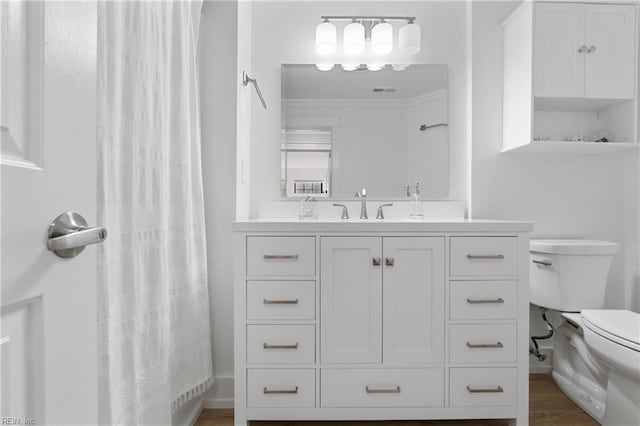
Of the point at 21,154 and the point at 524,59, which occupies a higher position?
the point at 524,59

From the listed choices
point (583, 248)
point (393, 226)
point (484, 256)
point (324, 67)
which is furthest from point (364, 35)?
point (583, 248)

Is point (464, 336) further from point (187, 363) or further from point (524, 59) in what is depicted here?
point (524, 59)

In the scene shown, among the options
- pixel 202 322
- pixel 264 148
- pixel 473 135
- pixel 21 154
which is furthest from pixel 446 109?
pixel 21 154

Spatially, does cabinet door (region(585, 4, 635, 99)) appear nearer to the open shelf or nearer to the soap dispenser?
the open shelf

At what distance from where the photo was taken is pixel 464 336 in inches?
62.9

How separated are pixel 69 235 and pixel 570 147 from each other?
91.1 inches

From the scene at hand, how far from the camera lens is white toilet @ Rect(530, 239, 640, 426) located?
154cm

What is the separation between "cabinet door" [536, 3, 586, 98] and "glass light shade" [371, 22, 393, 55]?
0.76m

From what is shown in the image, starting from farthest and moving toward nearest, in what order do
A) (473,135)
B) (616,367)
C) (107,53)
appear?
(473,135), (616,367), (107,53)

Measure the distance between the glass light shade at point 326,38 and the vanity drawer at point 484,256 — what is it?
4.37 ft

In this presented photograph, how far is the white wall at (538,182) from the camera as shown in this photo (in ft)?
7.29

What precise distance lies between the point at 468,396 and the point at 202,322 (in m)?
1.19

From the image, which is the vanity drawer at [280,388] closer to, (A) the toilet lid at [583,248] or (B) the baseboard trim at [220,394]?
(B) the baseboard trim at [220,394]

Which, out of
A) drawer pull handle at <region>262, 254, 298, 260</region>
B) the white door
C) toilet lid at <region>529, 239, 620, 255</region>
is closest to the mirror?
toilet lid at <region>529, 239, 620, 255</region>
